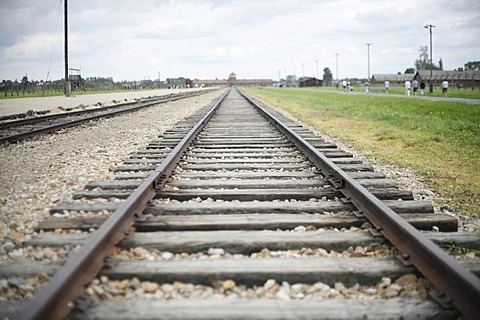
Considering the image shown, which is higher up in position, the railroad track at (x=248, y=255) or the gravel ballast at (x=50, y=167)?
the gravel ballast at (x=50, y=167)

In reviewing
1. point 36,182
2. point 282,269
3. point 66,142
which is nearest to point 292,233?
point 282,269

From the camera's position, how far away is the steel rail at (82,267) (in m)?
1.83

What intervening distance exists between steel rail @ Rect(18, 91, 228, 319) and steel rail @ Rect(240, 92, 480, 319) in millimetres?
1907

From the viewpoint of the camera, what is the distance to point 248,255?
281 cm

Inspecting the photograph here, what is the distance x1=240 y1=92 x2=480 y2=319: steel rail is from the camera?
202 centimetres

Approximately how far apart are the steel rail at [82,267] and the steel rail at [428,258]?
1.91 metres

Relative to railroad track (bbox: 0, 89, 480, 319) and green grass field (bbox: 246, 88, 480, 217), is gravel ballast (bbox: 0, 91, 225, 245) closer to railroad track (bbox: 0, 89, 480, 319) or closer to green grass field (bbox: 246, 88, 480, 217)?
railroad track (bbox: 0, 89, 480, 319)

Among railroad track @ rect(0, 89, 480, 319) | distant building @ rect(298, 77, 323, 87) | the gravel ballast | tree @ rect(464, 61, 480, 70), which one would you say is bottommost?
railroad track @ rect(0, 89, 480, 319)

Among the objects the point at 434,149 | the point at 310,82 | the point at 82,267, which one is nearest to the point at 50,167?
the point at 82,267

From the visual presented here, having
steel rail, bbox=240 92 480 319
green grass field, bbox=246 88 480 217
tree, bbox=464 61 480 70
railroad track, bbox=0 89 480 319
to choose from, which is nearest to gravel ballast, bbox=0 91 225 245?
railroad track, bbox=0 89 480 319

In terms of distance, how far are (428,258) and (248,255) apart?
1137 millimetres

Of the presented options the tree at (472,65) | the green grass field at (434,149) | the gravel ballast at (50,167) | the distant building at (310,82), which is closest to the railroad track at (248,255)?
the gravel ballast at (50,167)

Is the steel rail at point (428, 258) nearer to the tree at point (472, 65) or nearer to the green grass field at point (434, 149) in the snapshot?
the green grass field at point (434, 149)

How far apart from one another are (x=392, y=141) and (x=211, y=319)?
8.51 metres
